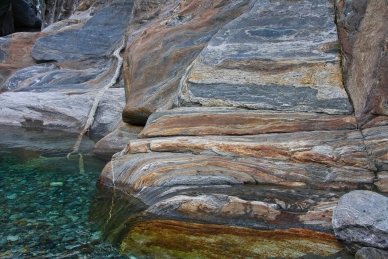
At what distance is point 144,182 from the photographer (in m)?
5.00

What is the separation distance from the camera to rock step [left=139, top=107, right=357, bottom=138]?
534cm

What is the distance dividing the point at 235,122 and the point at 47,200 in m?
2.52

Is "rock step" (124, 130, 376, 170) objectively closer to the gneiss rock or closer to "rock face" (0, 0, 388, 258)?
"rock face" (0, 0, 388, 258)

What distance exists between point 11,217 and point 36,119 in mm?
6387

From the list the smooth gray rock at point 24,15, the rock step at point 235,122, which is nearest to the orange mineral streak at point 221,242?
the rock step at point 235,122

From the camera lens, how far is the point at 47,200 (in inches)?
220

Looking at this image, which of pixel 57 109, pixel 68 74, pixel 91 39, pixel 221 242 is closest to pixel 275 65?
pixel 221 242

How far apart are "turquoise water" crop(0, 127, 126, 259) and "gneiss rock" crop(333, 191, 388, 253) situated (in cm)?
197

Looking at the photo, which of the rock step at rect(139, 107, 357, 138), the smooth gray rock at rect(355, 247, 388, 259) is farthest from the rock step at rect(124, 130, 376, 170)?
the smooth gray rock at rect(355, 247, 388, 259)

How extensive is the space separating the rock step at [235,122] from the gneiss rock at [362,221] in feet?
5.22

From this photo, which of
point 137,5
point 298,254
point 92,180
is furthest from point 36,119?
point 298,254

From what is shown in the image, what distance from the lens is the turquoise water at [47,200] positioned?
4.16 meters

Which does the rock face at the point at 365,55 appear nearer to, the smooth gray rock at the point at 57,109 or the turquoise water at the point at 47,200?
the turquoise water at the point at 47,200

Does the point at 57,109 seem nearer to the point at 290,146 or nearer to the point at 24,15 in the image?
the point at 290,146
